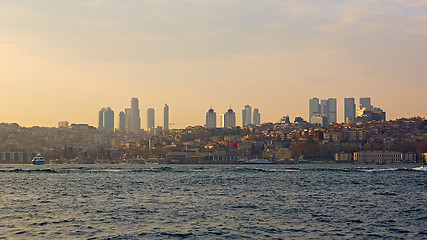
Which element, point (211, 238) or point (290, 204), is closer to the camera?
point (211, 238)

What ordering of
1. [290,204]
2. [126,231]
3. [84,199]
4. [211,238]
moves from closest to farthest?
[211,238]
[126,231]
[290,204]
[84,199]

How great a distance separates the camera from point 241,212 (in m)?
38.8

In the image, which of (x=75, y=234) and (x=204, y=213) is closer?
(x=75, y=234)

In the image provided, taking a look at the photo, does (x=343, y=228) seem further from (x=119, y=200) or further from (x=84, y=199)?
(x=84, y=199)

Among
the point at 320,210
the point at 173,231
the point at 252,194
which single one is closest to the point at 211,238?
the point at 173,231

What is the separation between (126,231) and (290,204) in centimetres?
1905

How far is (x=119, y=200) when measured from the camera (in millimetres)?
47781

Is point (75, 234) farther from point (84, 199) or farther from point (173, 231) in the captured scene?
point (84, 199)

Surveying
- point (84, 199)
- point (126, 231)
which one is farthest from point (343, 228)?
point (84, 199)

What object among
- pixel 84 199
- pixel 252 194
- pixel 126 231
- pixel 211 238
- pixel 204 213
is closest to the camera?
pixel 211 238

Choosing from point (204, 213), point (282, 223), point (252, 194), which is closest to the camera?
point (282, 223)

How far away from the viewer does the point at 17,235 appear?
2852 cm

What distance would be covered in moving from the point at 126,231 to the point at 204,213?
9.36 metres

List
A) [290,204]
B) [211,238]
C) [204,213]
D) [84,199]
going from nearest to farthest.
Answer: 1. [211,238]
2. [204,213]
3. [290,204]
4. [84,199]
